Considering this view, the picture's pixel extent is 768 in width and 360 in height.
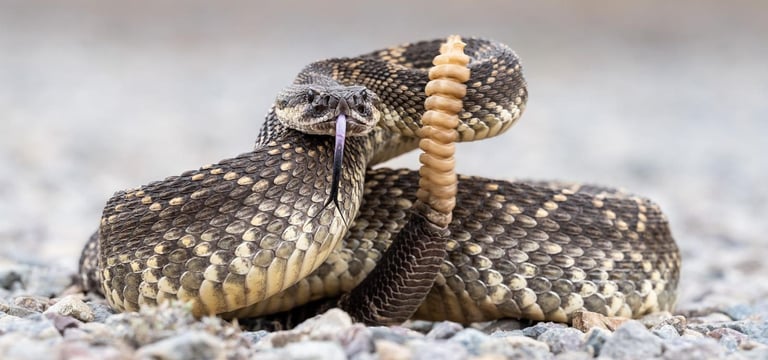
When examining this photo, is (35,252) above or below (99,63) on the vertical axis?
below

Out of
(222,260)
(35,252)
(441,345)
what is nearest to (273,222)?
(222,260)

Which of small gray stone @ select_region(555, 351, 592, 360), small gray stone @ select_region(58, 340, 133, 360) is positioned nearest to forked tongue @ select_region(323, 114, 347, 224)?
small gray stone @ select_region(555, 351, 592, 360)

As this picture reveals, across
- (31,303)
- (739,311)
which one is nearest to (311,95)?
(31,303)

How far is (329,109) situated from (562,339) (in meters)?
1.88

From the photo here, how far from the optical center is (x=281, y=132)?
6.25 metres

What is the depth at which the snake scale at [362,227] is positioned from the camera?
551 cm

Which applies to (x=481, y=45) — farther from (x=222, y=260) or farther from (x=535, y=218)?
(x=222, y=260)

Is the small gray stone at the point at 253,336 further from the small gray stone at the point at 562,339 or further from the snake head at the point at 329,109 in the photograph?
the small gray stone at the point at 562,339

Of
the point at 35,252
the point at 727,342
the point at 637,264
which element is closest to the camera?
the point at 727,342

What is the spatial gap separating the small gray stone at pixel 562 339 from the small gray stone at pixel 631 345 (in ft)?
0.62

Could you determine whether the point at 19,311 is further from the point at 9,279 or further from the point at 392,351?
the point at 392,351

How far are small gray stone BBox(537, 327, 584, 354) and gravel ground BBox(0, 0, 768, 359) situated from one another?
0.06 feet

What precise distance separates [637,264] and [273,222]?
2.66m

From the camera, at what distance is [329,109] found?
19.1 feet
